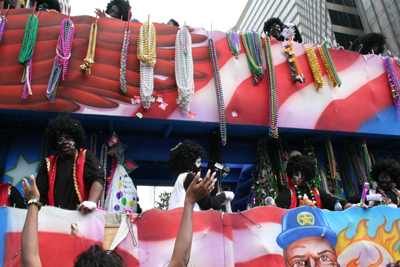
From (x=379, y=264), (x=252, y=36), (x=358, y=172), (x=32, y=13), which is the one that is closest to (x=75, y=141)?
(x=32, y=13)

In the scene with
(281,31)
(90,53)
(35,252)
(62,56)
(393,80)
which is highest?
(281,31)

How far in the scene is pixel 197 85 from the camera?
4.90m

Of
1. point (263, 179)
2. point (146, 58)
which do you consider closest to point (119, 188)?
point (146, 58)

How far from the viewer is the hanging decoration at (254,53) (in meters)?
5.21

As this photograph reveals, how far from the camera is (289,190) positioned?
3.75m

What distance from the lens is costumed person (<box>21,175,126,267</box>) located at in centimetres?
129

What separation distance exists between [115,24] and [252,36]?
7.37 feet

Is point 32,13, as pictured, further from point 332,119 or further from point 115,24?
point 332,119

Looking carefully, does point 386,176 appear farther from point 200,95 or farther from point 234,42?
point 234,42

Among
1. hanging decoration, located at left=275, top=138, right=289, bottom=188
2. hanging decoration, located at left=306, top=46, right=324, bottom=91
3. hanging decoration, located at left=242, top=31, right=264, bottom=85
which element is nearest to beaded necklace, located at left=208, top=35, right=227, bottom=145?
hanging decoration, located at left=242, top=31, right=264, bottom=85

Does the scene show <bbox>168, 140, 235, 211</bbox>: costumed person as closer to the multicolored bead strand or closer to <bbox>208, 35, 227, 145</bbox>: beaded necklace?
<bbox>208, 35, 227, 145</bbox>: beaded necklace

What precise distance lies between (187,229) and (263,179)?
3843 millimetres

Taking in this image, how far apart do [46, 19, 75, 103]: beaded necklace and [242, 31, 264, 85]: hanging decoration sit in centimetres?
272

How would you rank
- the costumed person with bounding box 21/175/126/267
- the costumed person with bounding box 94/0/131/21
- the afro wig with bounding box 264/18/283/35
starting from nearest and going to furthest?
the costumed person with bounding box 21/175/126/267, the costumed person with bounding box 94/0/131/21, the afro wig with bounding box 264/18/283/35
